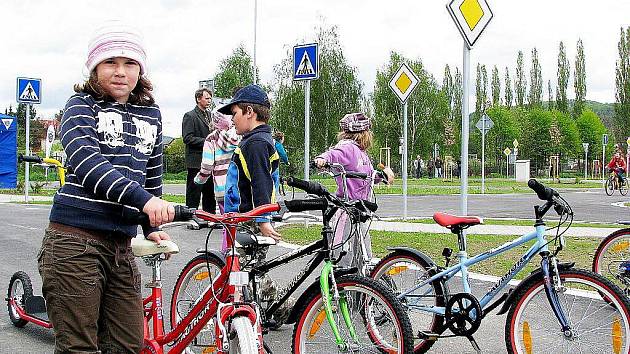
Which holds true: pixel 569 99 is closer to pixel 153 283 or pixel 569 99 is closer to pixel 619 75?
pixel 619 75

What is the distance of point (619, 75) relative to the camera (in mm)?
81750

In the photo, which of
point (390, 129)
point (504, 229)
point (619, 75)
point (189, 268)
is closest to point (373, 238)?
point (504, 229)

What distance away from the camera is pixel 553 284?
4.70 meters

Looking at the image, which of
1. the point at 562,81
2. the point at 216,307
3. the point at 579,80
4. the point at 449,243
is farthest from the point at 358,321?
the point at 562,81

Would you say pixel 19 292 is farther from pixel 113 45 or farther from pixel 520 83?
pixel 520 83

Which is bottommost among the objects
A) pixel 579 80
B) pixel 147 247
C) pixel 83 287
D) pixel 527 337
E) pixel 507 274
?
pixel 527 337

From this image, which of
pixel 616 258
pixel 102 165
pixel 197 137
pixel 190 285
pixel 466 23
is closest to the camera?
pixel 102 165

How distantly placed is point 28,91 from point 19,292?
15985mm

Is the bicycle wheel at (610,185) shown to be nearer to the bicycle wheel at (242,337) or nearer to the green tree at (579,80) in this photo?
the bicycle wheel at (242,337)

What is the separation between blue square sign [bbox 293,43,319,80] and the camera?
13320 millimetres

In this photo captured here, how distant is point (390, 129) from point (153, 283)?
6319cm

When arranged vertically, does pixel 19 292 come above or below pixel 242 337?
below

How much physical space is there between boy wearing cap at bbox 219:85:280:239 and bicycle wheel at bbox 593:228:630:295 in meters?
3.33

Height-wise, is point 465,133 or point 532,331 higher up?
point 465,133
